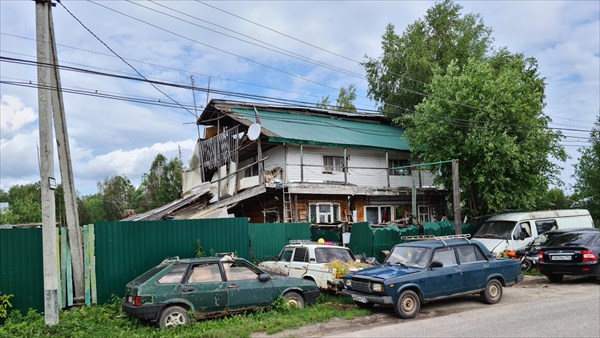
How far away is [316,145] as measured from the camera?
67.4 feet

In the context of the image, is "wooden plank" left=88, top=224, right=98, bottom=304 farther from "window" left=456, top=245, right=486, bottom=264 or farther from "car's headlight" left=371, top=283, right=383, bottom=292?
"window" left=456, top=245, right=486, bottom=264

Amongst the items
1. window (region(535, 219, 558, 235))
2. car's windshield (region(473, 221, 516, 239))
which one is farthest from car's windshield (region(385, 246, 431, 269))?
window (region(535, 219, 558, 235))

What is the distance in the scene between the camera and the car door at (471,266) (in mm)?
10219

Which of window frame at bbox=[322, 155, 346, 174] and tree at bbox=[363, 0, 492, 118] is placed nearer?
window frame at bbox=[322, 155, 346, 174]

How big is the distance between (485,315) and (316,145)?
1244 cm

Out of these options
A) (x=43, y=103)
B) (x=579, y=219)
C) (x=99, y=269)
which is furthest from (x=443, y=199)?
(x=43, y=103)

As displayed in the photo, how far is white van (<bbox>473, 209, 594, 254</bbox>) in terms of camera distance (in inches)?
666

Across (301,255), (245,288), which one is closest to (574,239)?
(301,255)

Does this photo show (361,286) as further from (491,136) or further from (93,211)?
(93,211)

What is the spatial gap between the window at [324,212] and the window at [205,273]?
39.2 ft

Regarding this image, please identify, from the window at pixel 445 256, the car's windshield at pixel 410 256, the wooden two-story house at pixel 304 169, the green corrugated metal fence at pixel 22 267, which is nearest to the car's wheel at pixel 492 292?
the window at pixel 445 256

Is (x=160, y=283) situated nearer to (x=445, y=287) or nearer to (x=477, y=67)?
(x=445, y=287)

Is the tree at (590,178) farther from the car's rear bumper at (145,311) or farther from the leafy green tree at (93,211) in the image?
the leafy green tree at (93,211)

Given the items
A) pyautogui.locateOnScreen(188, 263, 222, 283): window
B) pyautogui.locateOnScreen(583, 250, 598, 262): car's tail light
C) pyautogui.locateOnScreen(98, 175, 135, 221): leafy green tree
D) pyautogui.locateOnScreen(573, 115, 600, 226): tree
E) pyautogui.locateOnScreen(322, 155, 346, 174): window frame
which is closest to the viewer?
pyautogui.locateOnScreen(188, 263, 222, 283): window
